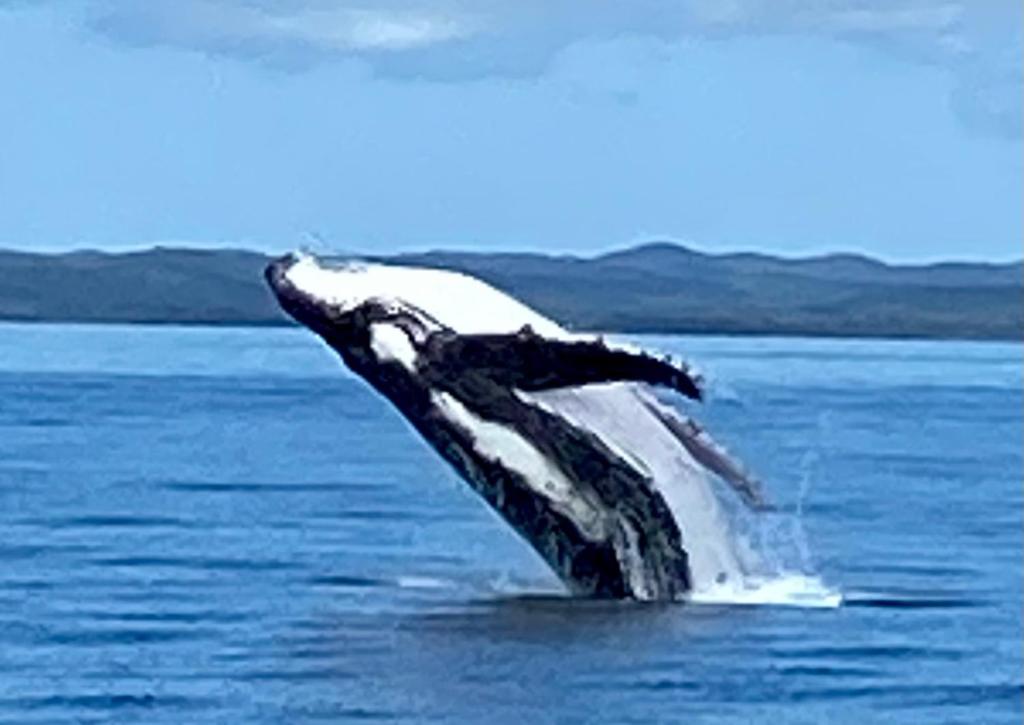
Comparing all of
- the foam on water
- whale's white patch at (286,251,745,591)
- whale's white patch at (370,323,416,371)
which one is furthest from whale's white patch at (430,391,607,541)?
the foam on water

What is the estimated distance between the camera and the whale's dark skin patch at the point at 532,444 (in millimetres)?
17625

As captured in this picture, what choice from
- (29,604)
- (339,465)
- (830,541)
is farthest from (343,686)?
(339,465)

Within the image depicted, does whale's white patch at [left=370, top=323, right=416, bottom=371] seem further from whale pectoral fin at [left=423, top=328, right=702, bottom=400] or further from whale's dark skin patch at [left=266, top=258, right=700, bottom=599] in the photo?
whale pectoral fin at [left=423, top=328, right=702, bottom=400]

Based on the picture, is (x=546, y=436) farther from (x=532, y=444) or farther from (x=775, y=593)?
(x=775, y=593)

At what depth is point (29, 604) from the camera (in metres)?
18.3

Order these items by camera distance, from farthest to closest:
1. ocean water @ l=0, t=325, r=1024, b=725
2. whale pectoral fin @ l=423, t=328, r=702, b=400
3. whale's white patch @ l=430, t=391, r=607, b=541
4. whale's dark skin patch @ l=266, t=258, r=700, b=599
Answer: whale's white patch @ l=430, t=391, r=607, b=541 → whale's dark skin patch @ l=266, t=258, r=700, b=599 → whale pectoral fin @ l=423, t=328, r=702, b=400 → ocean water @ l=0, t=325, r=1024, b=725

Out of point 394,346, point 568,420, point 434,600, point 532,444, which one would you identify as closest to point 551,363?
point 568,420

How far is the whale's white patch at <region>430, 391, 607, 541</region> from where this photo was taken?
700 inches

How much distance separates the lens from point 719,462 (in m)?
18.1

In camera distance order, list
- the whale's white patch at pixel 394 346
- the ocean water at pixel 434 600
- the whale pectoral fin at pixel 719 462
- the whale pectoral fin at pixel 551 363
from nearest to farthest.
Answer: the ocean water at pixel 434 600 < the whale pectoral fin at pixel 551 363 < the whale pectoral fin at pixel 719 462 < the whale's white patch at pixel 394 346

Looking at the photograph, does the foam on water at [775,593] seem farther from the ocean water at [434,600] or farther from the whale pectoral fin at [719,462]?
the whale pectoral fin at [719,462]

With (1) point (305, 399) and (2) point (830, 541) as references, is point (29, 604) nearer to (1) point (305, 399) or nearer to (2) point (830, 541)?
(2) point (830, 541)

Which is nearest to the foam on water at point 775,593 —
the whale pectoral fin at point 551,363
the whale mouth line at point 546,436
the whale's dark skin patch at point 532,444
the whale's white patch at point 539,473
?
the whale mouth line at point 546,436

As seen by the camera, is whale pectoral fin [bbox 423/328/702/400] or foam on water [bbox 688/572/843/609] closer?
whale pectoral fin [bbox 423/328/702/400]
